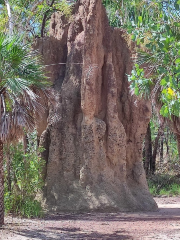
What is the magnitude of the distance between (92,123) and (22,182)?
9.79 feet

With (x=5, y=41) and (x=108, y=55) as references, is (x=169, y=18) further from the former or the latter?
(x=108, y=55)

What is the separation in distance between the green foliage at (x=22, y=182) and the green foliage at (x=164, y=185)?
937 cm

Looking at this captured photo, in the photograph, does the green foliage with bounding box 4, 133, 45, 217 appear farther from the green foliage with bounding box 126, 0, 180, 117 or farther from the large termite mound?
the green foliage with bounding box 126, 0, 180, 117

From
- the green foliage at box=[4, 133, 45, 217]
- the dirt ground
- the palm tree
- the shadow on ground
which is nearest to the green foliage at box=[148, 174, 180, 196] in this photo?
the dirt ground

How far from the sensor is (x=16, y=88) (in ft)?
28.1

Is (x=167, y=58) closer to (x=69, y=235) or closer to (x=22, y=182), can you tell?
(x=69, y=235)

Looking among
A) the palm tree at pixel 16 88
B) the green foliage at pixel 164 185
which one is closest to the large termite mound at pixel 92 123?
the palm tree at pixel 16 88

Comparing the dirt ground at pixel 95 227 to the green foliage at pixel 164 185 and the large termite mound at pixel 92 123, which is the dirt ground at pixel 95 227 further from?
the green foliage at pixel 164 185

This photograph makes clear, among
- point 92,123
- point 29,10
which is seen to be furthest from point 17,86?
point 29,10

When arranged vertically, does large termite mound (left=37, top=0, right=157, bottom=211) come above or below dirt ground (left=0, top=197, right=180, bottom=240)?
above

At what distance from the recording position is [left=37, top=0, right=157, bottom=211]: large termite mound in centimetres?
1208

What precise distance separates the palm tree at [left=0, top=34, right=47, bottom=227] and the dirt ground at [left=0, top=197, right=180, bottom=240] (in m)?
0.78

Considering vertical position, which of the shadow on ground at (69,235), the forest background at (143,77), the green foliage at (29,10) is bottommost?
the shadow on ground at (69,235)

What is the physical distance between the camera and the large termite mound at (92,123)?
476 inches
